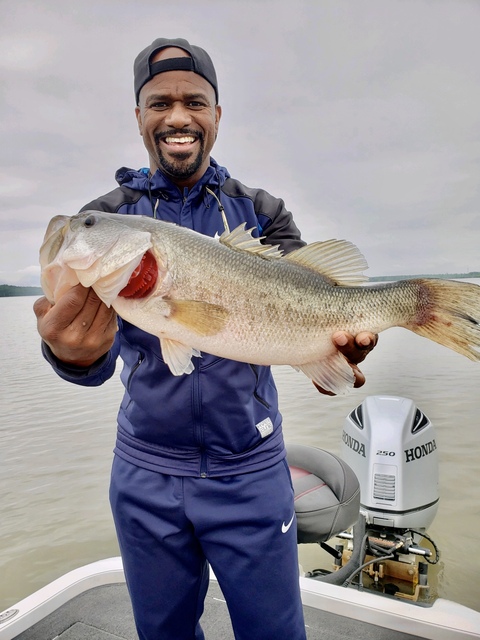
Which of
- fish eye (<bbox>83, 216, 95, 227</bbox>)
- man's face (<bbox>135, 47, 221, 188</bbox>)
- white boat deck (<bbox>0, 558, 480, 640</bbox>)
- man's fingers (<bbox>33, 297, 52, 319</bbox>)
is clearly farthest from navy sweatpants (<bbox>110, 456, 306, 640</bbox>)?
man's face (<bbox>135, 47, 221, 188</bbox>)

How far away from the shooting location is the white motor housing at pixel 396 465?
370cm

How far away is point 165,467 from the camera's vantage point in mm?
2273

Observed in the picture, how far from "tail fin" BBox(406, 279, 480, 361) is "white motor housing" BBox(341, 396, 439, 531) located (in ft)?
6.06

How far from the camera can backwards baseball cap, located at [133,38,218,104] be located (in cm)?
254

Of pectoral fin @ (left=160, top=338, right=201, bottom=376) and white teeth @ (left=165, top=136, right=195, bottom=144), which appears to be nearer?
pectoral fin @ (left=160, top=338, right=201, bottom=376)

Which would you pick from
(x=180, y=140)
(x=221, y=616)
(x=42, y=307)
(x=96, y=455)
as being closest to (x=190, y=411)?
(x=42, y=307)

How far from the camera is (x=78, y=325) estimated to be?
6.40 ft

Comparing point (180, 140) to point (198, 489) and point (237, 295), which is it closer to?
point (237, 295)

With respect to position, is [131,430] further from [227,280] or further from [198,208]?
[198,208]

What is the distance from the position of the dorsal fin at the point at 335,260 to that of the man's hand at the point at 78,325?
3.08 feet

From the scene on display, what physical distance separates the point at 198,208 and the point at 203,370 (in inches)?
35.2

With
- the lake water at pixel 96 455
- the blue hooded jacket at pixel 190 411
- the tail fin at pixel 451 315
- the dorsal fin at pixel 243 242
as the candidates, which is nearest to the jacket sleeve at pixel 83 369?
the blue hooded jacket at pixel 190 411

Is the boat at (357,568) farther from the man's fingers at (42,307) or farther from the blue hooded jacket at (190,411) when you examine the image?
the man's fingers at (42,307)

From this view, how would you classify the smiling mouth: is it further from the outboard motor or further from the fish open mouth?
the outboard motor
